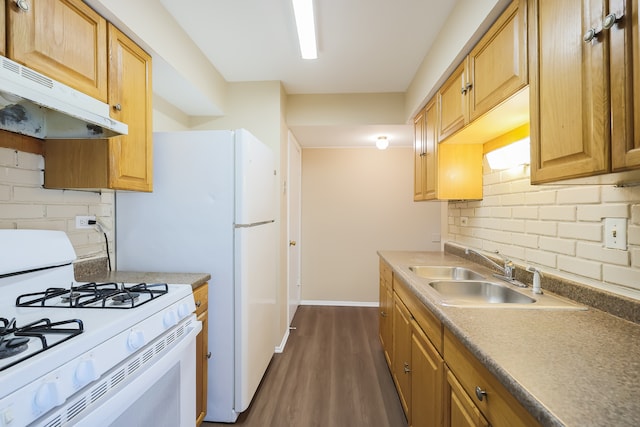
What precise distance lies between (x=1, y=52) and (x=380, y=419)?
2560mm

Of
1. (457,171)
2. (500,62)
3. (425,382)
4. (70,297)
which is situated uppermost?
(500,62)

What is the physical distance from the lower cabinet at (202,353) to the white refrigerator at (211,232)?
54mm

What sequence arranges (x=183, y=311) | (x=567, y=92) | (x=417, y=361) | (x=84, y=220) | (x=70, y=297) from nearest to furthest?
(x=567, y=92) < (x=70, y=297) < (x=183, y=311) < (x=417, y=361) < (x=84, y=220)

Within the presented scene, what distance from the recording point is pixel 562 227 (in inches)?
54.2

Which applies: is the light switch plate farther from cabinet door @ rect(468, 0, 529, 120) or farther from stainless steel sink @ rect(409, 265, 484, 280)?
stainless steel sink @ rect(409, 265, 484, 280)

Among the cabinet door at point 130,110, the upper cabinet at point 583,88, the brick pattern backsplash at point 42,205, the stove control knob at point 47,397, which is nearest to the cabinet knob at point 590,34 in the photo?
the upper cabinet at point 583,88

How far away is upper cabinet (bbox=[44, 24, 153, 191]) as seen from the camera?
1.46 meters

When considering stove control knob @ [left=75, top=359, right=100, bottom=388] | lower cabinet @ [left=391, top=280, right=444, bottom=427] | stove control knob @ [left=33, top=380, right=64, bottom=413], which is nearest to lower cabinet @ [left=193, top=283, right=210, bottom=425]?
stove control knob @ [left=75, top=359, right=100, bottom=388]

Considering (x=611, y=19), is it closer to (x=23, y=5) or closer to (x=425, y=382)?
(x=425, y=382)

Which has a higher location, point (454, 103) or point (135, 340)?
point (454, 103)

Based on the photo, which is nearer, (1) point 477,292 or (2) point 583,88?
(2) point 583,88

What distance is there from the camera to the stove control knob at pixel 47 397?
2.17ft

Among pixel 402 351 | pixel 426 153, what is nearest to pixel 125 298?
pixel 402 351

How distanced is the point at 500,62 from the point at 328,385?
7.65 feet
